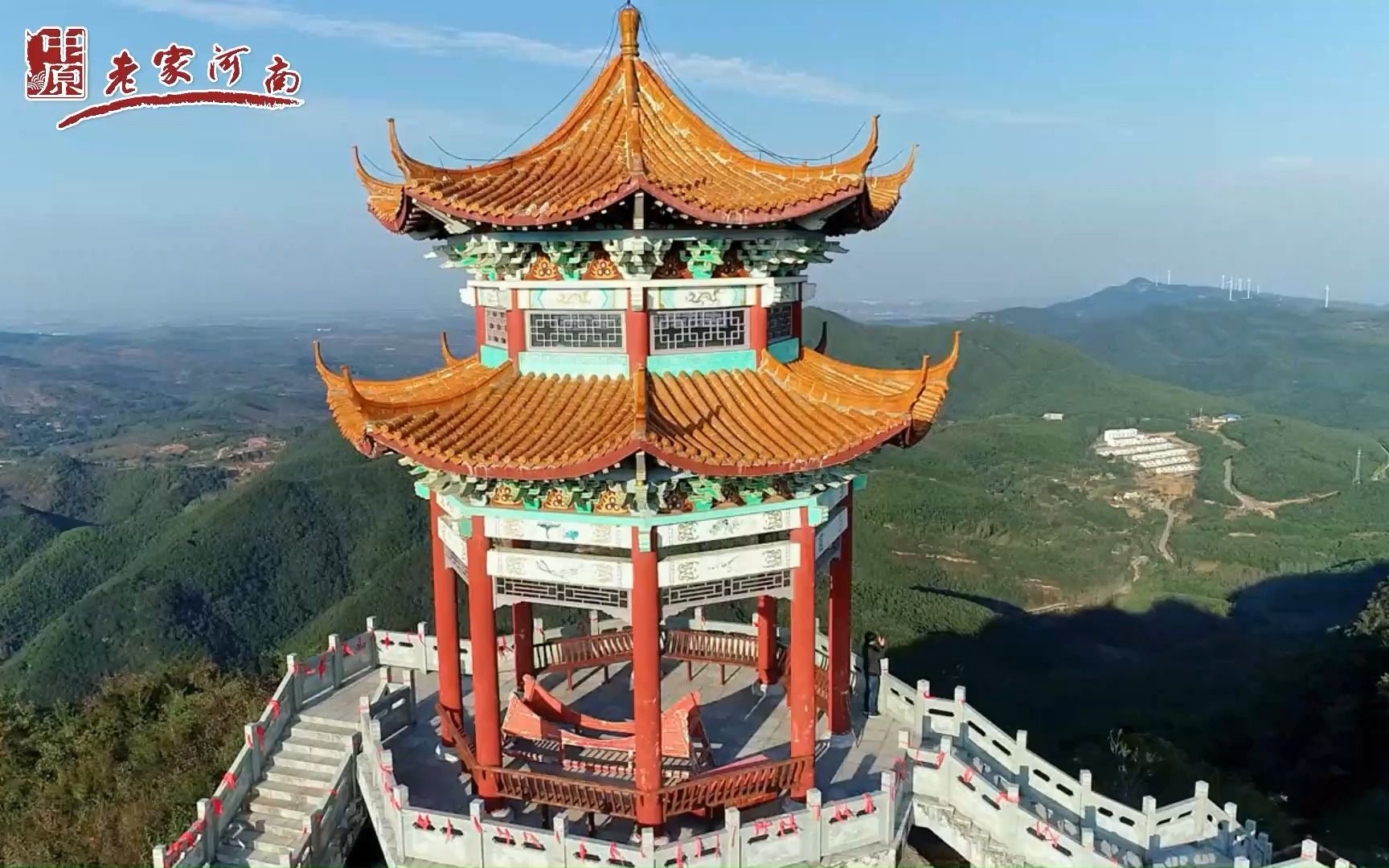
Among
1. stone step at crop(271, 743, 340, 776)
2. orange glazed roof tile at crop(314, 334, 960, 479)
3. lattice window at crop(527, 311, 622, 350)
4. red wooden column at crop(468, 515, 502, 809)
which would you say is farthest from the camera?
stone step at crop(271, 743, 340, 776)

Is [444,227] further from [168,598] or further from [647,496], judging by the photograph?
[168,598]

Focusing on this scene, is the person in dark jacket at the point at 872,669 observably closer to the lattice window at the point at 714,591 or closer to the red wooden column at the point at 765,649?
the red wooden column at the point at 765,649

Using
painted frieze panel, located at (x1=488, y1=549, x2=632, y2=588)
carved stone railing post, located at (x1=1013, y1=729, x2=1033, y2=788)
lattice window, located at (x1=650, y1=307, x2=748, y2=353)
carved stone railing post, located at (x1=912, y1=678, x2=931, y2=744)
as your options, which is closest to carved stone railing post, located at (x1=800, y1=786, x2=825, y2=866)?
painted frieze panel, located at (x1=488, y1=549, x2=632, y2=588)

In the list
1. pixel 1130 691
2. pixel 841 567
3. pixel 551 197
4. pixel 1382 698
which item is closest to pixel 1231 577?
pixel 1130 691

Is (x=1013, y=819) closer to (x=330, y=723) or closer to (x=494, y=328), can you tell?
(x=494, y=328)

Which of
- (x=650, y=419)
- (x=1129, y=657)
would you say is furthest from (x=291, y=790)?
(x=1129, y=657)

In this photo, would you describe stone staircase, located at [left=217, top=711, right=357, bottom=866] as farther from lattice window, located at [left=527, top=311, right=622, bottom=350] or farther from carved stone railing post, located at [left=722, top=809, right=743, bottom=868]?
lattice window, located at [left=527, top=311, right=622, bottom=350]
